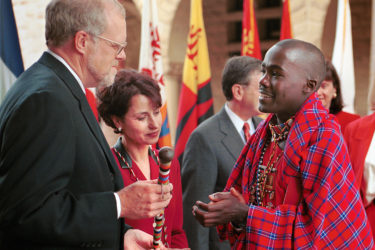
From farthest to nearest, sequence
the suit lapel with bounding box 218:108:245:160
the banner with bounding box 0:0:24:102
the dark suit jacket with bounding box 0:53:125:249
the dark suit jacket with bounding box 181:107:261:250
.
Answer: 1. the banner with bounding box 0:0:24:102
2. the suit lapel with bounding box 218:108:245:160
3. the dark suit jacket with bounding box 181:107:261:250
4. the dark suit jacket with bounding box 0:53:125:249

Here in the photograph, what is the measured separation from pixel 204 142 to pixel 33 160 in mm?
1592

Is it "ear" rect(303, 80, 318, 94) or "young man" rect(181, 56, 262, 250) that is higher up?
"ear" rect(303, 80, 318, 94)

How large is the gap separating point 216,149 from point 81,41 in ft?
4.64

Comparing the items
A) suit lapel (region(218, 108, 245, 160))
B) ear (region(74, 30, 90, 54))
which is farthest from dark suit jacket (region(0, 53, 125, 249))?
suit lapel (region(218, 108, 245, 160))

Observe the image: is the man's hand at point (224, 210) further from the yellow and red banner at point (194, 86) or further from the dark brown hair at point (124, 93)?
the yellow and red banner at point (194, 86)

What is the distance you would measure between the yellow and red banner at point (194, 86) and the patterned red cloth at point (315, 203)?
2.66 m

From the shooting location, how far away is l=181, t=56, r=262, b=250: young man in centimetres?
260

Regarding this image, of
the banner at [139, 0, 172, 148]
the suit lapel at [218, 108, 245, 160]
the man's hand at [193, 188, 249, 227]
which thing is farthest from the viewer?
the banner at [139, 0, 172, 148]

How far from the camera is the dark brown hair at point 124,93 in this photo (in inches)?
84.0

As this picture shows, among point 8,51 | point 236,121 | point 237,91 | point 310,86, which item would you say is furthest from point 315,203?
point 8,51

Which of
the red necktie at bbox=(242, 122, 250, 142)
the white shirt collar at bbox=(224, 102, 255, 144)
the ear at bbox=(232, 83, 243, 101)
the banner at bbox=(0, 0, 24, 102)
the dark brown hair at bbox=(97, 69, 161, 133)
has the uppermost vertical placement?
the banner at bbox=(0, 0, 24, 102)

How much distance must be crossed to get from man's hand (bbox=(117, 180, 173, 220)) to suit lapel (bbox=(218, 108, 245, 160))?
1.42 metres

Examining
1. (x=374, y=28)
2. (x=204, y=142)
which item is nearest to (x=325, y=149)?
(x=204, y=142)

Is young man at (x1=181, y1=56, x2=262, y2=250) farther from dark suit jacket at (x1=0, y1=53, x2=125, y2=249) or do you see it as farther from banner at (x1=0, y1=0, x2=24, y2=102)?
banner at (x1=0, y1=0, x2=24, y2=102)
